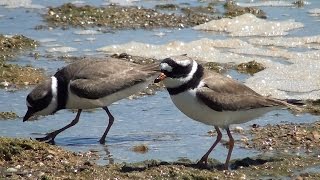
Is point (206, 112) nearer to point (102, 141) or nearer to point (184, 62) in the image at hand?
point (184, 62)

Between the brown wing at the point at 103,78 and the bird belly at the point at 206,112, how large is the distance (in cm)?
149

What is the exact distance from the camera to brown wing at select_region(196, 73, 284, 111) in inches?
328

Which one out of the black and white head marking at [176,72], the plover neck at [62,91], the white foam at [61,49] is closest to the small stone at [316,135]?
the black and white head marking at [176,72]

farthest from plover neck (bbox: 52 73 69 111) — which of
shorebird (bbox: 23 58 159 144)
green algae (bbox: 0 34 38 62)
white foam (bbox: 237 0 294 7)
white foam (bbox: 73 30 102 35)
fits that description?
white foam (bbox: 237 0 294 7)

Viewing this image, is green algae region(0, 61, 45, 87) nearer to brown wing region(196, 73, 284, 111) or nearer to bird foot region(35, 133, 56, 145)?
bird foot region(35, 133, 56, 145)

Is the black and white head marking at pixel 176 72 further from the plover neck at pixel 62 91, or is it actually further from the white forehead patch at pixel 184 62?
the plover neck at pixel 62 91

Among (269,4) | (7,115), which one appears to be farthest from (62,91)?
(269,4)

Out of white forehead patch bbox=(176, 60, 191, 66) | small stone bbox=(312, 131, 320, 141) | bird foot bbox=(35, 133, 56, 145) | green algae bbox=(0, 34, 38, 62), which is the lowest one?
green algae bbox=(0, 34, 38, 62)

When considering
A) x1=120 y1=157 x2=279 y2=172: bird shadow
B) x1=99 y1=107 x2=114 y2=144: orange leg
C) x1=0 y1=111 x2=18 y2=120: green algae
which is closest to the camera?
x1=120 y1=157 x2=279 y2=172: bird shadow

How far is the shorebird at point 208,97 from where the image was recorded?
8305mm

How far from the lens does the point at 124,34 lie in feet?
48.9

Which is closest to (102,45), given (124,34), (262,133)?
Answer: (124,34)

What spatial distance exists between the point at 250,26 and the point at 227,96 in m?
7.01

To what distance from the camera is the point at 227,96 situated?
8500 mm
